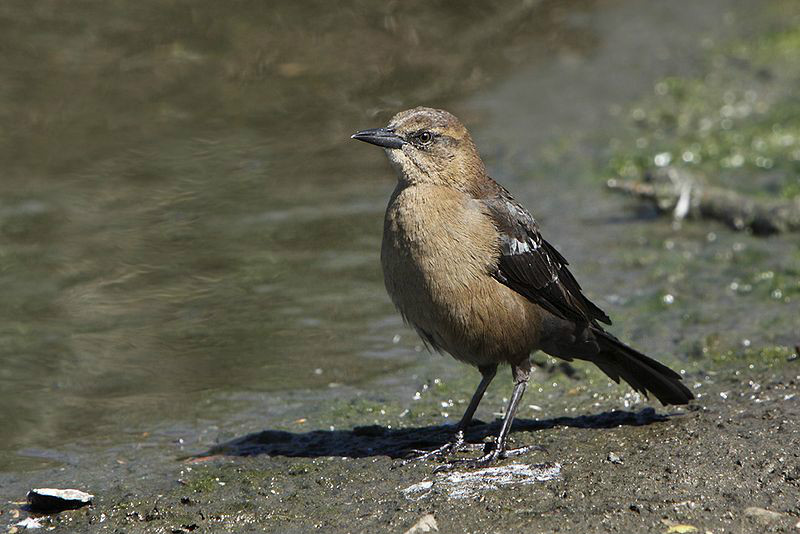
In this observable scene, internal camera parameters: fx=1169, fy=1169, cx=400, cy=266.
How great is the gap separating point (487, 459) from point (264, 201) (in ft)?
16.4

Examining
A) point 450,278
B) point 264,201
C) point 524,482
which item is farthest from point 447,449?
point 264,201

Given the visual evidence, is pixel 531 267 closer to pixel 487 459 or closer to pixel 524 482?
pixel 487 459

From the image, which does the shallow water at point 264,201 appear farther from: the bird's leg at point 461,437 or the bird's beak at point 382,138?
the bird's beak at point 382,138

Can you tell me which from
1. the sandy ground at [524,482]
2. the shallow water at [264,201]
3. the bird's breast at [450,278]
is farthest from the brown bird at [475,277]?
the shallow water at [264,201]

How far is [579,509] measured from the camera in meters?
5.16

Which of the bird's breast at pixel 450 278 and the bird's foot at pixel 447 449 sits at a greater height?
the bird's breast at pixel 450 278

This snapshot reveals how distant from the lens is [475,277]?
5.93m

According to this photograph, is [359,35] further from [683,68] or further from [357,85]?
[683,68]

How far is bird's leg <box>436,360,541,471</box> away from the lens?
19.0 ft

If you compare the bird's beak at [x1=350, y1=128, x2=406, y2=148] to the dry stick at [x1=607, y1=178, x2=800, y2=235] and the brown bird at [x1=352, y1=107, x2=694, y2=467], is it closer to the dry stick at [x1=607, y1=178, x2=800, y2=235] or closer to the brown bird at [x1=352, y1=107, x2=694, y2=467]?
the brown bird at [x1=352, y1=107, x2=694, y2=467]

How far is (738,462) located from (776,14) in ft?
31.3

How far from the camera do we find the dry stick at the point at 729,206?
8.86 m

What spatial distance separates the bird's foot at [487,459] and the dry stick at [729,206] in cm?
381

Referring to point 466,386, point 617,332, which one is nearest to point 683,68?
point 617,332
